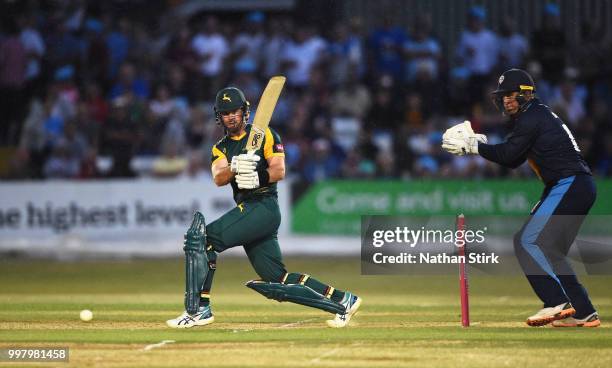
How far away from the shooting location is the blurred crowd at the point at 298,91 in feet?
64.5

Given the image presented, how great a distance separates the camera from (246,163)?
359 inches

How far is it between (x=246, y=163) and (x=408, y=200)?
10.1 metres

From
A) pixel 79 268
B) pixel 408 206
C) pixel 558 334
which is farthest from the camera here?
pixel 408 206

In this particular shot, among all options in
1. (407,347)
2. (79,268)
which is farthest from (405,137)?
(407,347)

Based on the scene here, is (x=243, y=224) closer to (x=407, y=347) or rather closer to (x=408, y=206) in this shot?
(x=407, y=347)

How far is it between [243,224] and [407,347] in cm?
177

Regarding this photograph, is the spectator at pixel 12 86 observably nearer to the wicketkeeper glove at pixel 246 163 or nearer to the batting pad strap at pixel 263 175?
the batting pad strap at pixel 263 175

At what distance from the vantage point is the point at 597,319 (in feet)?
31.3

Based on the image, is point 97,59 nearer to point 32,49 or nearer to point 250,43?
point 32,49

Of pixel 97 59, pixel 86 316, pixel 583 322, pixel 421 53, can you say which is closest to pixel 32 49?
pixel 97 59

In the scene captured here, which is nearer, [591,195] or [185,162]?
[591,195]

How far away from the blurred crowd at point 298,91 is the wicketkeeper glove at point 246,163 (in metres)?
10.2

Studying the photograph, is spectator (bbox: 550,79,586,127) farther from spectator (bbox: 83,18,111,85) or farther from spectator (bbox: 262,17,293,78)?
spectator (bbox: 83,18,111,85)

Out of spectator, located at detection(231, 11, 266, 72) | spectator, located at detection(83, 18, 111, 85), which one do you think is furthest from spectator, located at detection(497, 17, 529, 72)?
spectator, located at detection(83, 18, 111, 85)
